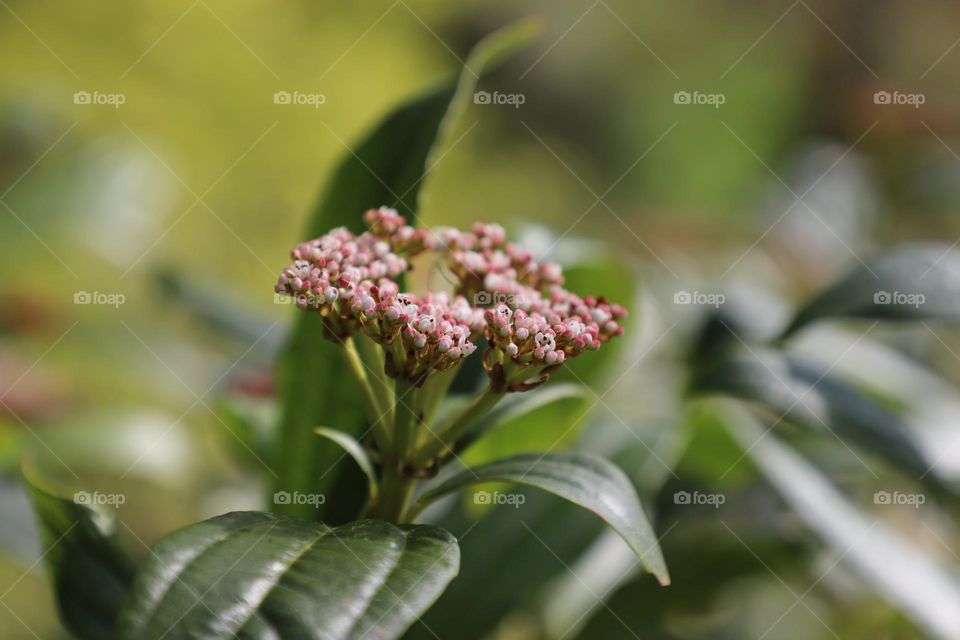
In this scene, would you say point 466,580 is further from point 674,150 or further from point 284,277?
point 674,150

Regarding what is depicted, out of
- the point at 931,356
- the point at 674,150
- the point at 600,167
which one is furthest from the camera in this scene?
the point at 600,167

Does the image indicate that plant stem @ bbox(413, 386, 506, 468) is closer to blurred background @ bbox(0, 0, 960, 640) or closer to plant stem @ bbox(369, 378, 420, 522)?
plant stem @ bbox(369, 378, 420, 522)

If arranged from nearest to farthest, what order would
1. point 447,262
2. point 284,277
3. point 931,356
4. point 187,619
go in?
point 187,619, point 284,277, point 447,262, point 931,356

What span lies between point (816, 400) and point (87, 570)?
62cm

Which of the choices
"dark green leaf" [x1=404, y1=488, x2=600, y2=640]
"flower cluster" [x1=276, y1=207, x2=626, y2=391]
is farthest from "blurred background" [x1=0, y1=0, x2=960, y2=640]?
"flower cluster" [x1=276, y1=207, x2=626, y2=391]

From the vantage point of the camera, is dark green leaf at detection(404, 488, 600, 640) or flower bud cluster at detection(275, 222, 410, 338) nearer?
flower bud cluster at detection(275, 222, 410, 338)

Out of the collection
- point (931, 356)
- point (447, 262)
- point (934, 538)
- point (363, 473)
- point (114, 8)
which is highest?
point (114, 8)

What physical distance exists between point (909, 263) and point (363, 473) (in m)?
0.53

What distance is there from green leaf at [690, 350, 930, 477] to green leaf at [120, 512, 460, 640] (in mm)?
443

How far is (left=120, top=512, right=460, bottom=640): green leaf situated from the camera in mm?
409

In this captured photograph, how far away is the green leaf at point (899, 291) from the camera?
30.6 inches

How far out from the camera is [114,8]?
250 cm

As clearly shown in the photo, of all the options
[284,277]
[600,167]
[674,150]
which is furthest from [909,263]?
[600,167]

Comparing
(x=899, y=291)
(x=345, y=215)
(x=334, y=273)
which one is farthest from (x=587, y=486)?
(x=899, y=291)
